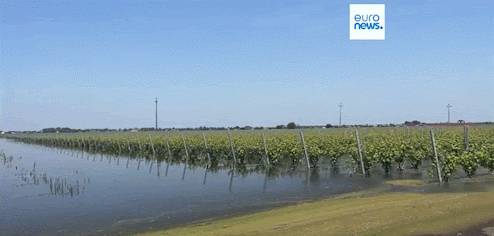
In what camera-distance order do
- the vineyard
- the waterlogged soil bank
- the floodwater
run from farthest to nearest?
the vineyard, the floodwater, the waterlogged soil bank

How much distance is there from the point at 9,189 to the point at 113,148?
23.4 metres

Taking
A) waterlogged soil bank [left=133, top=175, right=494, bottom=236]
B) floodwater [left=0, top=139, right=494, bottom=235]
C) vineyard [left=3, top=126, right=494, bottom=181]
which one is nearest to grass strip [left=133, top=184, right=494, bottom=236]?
waterlogged soil bank [left=133, top=175, right=494, bottom=236]

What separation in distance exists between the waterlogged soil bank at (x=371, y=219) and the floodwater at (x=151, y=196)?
1409 mm

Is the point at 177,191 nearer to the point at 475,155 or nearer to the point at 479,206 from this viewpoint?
the point at 479,206

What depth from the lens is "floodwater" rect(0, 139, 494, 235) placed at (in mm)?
9031

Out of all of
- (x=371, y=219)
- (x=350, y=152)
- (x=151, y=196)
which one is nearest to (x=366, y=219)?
(x=371, y=219)

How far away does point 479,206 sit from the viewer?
8.24 meters

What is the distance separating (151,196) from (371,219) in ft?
24.7

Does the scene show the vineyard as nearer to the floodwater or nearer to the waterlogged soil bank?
the floodwater

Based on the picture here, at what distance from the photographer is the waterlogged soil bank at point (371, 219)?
22.0 feet

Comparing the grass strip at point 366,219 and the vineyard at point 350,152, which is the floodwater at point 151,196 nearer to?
the vineyard at point 350,152

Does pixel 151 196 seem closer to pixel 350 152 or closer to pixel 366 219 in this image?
pixel 366 219

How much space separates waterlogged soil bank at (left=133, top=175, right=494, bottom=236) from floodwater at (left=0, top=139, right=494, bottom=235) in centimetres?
141

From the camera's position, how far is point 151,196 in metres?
12.4
